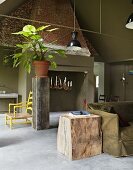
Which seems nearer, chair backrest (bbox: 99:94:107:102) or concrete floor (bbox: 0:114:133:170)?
concrete floor (bbox: 0:114:133:170)

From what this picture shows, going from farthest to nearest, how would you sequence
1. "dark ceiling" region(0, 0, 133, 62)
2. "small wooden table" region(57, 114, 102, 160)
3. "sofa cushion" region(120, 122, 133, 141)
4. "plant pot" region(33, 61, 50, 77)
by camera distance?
1. "dark ceiling" region(0, 0, 133, 62)
2. "plant pot" region(33, 61, 50, 77)
3. "sofa cushion" region(120, 122, 133, 141)
4. "small wooden table" region(57, 114, 102, 160)

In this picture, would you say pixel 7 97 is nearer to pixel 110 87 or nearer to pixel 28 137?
pixel 28 137

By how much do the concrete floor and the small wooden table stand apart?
→ 0.12 m

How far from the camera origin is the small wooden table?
3.25m

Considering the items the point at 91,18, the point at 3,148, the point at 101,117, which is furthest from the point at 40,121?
the point at 91,18

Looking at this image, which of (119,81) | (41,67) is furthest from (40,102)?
(119,81)

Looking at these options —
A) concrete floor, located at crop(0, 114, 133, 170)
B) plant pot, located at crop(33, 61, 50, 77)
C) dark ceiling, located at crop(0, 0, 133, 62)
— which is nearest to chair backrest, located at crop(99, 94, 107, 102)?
dark ceiling, located at crop(0, 0, 133, 62)

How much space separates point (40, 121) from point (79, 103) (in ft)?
13.3

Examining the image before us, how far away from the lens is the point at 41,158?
3238mm

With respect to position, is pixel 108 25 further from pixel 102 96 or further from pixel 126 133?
pixel 126 133

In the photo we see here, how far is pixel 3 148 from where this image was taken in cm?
371

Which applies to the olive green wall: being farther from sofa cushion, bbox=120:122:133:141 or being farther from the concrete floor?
sofa cushion, bbox=120:122:133:141

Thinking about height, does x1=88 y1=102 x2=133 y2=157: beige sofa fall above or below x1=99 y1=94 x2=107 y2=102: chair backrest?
below

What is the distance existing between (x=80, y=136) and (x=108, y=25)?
20.7 feet
